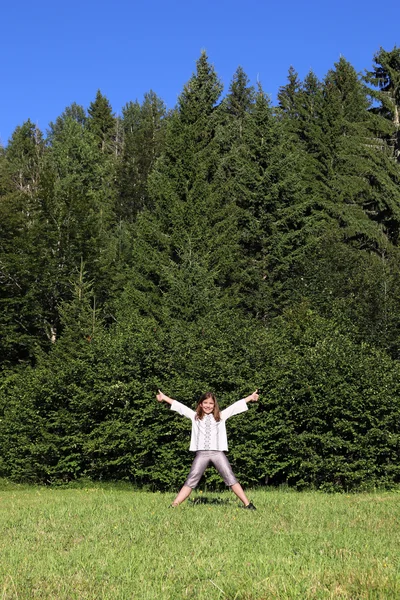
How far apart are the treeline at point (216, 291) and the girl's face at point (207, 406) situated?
825 cm

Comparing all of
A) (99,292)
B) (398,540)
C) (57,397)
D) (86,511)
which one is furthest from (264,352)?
(99,292)

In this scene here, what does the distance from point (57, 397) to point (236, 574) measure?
17.3m

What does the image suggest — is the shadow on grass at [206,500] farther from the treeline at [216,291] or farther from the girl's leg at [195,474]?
the treeline at [216,291]

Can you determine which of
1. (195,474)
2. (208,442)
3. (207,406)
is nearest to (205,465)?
(195,474)

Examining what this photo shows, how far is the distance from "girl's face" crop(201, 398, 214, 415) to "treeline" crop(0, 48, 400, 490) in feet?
27.1

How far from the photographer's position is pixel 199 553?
6.31m

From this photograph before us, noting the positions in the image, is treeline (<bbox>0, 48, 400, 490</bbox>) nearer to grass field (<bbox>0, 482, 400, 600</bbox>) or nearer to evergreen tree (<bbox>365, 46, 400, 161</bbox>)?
evergreen tree (<bbox>365, 46, 400, 161</bbox>)

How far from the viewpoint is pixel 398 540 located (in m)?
7.03

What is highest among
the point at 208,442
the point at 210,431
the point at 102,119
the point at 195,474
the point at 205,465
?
the point at 102,119

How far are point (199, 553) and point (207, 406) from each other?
373 centimetres

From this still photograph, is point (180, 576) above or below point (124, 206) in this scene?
below

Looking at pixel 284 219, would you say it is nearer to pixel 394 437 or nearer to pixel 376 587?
pixel 394 437

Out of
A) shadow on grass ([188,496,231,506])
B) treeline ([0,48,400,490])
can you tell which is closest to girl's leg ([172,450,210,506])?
shadow on grass ([188,496,231,506])

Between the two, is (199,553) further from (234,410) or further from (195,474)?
(234,410)
